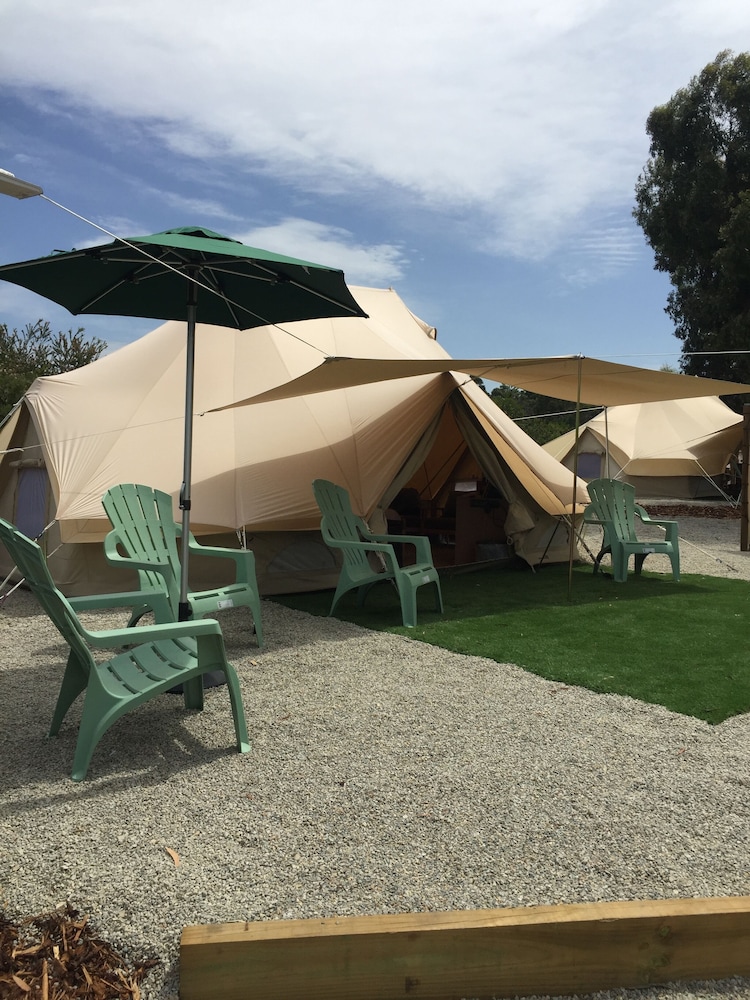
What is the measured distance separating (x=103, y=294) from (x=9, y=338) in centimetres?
1959

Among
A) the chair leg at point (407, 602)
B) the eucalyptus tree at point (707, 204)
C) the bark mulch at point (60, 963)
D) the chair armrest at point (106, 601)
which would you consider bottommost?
the bark mulch at point (60, 963)

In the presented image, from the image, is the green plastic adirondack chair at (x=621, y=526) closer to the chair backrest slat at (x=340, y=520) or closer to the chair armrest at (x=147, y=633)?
the chair backrest slat at (x=340, y=520)

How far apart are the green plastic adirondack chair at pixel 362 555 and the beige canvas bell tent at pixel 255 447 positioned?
0.46m

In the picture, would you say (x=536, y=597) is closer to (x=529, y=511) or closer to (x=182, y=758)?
(x=529, y=511)

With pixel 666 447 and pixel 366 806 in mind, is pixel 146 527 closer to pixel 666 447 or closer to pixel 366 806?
pixel 366 806

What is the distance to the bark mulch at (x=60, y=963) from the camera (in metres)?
1.78

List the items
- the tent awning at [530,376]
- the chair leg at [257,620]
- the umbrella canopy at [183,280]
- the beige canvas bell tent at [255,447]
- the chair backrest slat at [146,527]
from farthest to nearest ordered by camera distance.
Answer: the beige canvas bell tent at [255,447] → the tent awning at [530,376] → the chair leg at [257,620] → the chair backrest slat at [146,527] → the umbrella canopy at [183,280]

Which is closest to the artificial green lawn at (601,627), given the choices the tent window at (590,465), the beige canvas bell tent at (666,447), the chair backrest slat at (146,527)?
the chair backrest slat at (146,527)

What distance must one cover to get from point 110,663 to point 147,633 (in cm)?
42

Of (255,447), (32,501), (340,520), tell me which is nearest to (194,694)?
(340,520)

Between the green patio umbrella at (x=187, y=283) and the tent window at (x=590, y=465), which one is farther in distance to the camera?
the tent window at (x=590, y=465)

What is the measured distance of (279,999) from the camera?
1694 millimetres

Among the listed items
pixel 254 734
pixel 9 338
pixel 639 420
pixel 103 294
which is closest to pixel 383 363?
pixel 103 294

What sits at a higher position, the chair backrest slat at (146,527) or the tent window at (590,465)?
the tent window at (590,465)
